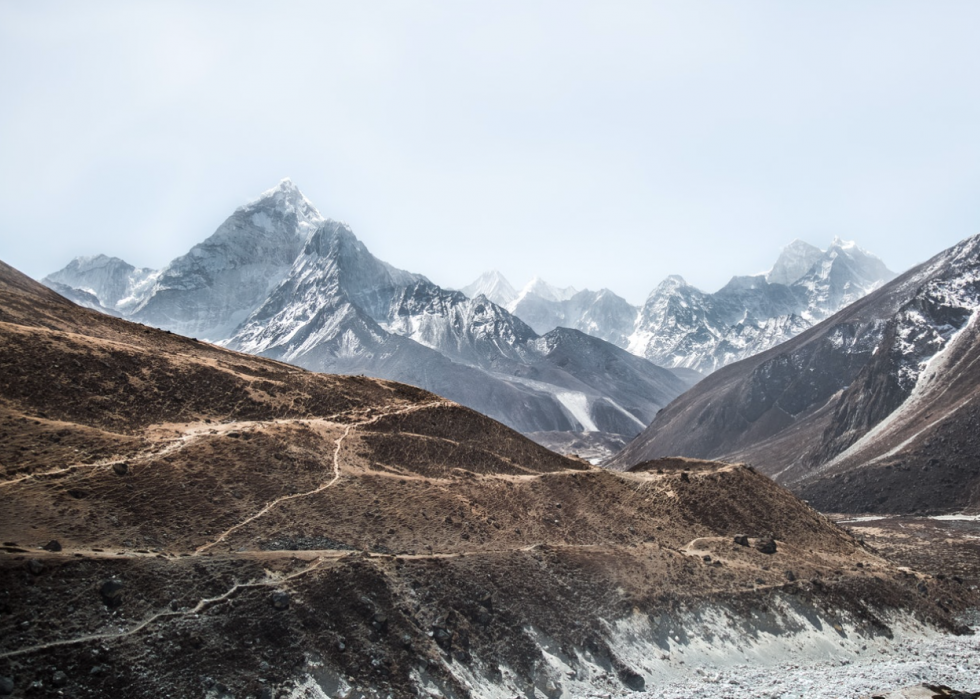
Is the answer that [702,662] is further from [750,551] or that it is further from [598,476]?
[598,476]

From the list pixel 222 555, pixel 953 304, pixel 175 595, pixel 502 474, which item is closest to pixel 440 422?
pixel 502 474

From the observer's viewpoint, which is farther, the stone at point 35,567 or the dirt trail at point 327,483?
the dirt trail at point 327,483

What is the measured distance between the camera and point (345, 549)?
50.5 meters

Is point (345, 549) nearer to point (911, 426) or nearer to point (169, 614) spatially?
point (169, 614)

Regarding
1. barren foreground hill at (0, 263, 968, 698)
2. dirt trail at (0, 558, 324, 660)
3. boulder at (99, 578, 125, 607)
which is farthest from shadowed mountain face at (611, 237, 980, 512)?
boulder at (99, 578, 125, 607)

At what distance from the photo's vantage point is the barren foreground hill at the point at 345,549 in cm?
3847

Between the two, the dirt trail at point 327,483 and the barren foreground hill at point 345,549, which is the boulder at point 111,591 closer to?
the barren foreground hill at point 345,549

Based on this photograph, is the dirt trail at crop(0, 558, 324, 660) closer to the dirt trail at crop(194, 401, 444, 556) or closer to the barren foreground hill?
the barren foreground hill

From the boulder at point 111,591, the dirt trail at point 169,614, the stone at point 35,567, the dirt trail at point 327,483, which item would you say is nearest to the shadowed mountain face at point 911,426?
the dirt trail at point 327,483

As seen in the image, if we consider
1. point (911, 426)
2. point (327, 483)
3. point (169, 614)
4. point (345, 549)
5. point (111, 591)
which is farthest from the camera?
point (911, 426)

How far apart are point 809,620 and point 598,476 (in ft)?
73.8

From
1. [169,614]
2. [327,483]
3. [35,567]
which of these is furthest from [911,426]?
[35,567]

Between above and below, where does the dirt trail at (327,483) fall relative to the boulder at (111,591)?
above

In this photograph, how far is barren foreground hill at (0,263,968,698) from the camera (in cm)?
3847
